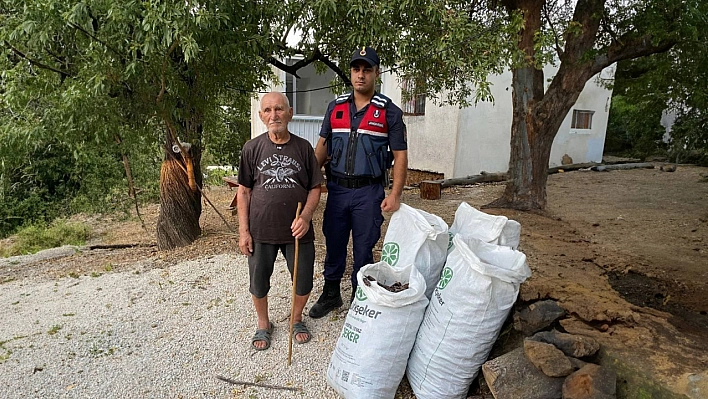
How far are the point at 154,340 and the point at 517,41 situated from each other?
3.50m

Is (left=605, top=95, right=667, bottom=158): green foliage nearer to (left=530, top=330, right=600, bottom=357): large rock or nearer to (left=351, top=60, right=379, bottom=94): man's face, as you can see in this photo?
(left=351, top=60, right=379, bottom=94): man's face

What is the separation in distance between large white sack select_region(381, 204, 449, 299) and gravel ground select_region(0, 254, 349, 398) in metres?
0.80

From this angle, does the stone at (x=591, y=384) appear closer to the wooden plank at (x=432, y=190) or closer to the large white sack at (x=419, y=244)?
the large white sack at (x=419, y=244)

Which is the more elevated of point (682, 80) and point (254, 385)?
point (682, 80)

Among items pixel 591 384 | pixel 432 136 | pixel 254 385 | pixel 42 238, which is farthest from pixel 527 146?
pixel 42 238

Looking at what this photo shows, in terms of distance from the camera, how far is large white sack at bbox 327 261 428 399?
2.31 metres

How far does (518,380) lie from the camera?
6.64ft

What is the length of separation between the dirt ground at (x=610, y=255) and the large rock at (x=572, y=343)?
0.09 metres

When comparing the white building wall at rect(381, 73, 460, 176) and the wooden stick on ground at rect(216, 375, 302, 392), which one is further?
the white building wall at rect(381, 73, 460, 176)

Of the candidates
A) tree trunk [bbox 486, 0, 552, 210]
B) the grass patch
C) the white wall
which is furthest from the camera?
the white wall

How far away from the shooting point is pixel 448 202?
855cm

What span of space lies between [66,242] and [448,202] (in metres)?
6.83

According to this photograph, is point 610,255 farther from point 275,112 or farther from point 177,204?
point 177,204

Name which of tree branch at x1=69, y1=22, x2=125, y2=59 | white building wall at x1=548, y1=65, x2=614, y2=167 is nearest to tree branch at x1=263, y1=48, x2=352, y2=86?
tree branch at x1=69, y1=22, x2=125, y2=59
